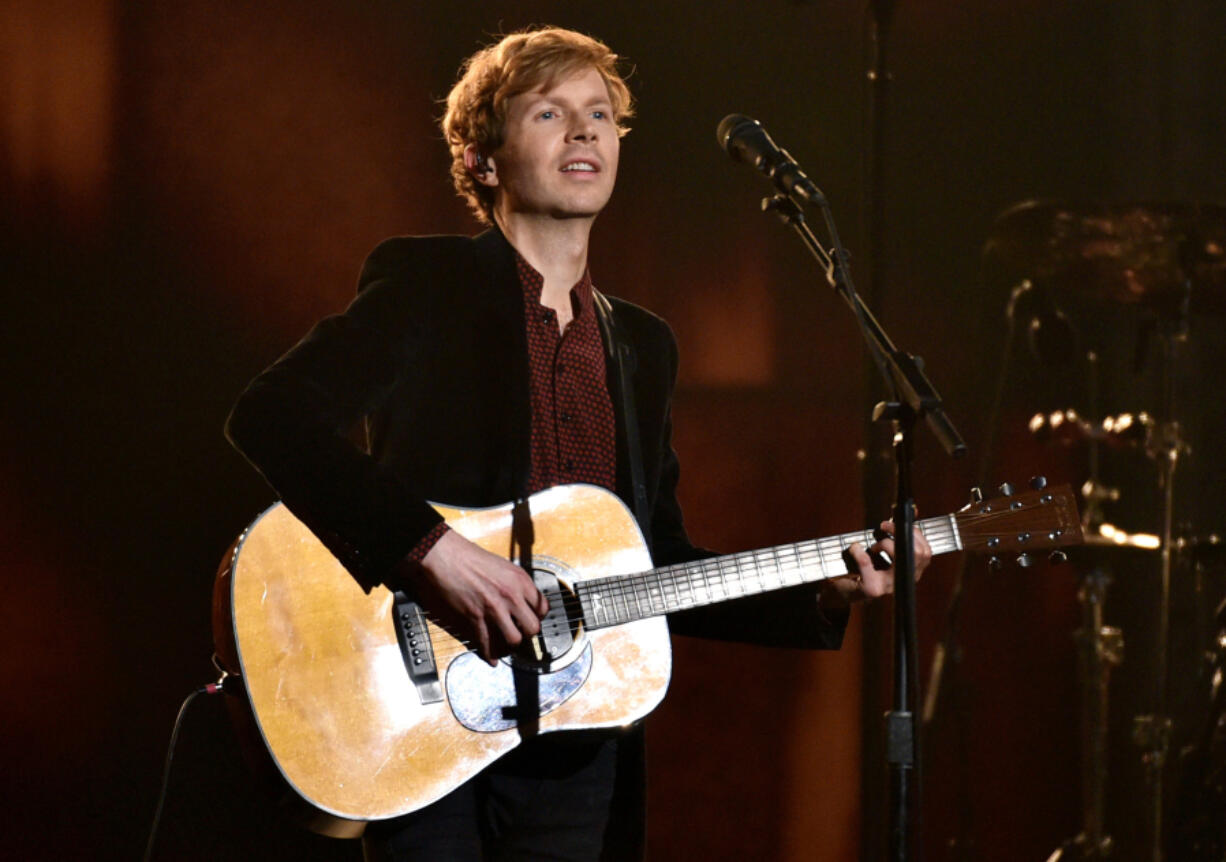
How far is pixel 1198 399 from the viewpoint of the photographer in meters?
4.39

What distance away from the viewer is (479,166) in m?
2.89

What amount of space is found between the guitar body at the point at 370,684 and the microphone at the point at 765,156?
83cm

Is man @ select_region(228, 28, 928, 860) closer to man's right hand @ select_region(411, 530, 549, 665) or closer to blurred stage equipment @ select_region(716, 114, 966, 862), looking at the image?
man's right hand @ select_region(411, 530, 549, 665)

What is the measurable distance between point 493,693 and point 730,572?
0.57m

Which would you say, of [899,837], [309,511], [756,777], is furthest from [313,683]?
[756,777]

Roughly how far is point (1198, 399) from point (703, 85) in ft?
6.92

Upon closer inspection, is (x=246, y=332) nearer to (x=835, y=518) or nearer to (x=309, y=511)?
(x=309, y=511)

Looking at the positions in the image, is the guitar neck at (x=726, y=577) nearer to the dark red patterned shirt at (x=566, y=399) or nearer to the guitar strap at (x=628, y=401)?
the guitar strap at (x=628, y=401)

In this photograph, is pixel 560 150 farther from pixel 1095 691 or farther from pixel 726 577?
pixel 1095 691

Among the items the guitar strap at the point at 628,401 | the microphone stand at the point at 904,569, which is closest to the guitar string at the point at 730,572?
the guitar strap at the point at 628,401

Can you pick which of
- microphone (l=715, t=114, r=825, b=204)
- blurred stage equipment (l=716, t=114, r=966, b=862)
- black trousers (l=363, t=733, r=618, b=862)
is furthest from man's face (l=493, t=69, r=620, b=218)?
black trousers (l=363, t=733, r=618, b=862)

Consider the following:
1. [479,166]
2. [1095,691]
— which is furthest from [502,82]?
[1095,691]

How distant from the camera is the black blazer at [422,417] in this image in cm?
223

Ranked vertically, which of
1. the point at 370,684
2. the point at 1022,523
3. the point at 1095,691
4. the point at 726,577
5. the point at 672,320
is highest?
the point at 672,320
